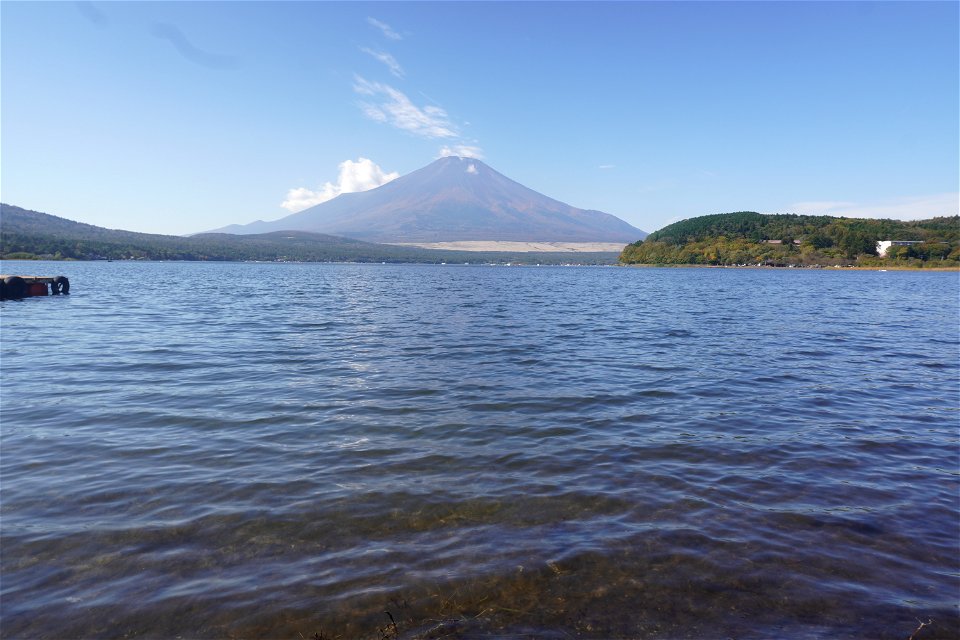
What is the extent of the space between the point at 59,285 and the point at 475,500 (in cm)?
6369

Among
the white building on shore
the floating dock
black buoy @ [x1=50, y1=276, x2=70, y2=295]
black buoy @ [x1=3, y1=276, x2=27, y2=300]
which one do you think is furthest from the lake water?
the white building on shore

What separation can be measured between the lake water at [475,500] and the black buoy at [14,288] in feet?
121

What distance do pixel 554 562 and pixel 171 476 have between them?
683 centimetres

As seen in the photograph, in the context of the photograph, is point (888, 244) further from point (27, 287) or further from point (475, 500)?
point (27, 287)

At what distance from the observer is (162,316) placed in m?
35.1

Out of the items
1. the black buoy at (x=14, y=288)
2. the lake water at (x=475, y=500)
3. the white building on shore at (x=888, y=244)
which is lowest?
the lake water at (x=475, y=500)

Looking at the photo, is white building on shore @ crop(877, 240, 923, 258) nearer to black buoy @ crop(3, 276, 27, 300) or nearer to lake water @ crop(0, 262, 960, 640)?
lake water @ crop(0, 262, 960, 640)

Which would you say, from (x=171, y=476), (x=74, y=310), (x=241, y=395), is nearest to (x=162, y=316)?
(x=74, y=310)

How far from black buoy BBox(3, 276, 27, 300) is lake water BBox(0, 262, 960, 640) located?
36.9 metres

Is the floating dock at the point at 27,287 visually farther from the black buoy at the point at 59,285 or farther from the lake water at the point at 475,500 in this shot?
the lake water at the point at 475,500

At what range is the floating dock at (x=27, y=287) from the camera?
4716cm

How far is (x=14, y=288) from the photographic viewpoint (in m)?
48.1

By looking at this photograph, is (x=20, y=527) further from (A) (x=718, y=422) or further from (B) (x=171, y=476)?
(A) (x=718, y=422)

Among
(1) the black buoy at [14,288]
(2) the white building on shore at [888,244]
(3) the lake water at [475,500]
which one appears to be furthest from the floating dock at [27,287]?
(2) the white building on shore at [888,244]
